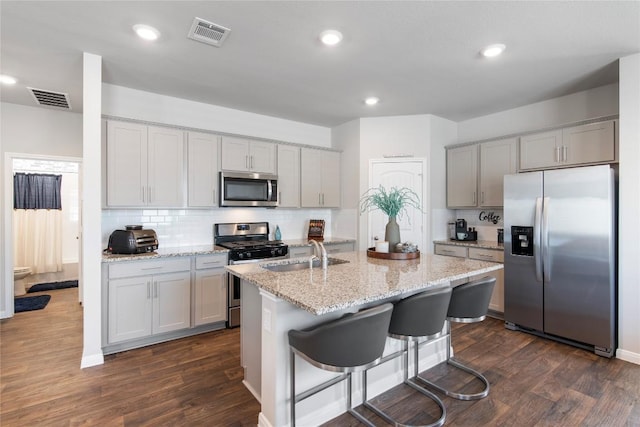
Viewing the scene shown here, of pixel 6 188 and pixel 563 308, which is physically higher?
pixel 6 188

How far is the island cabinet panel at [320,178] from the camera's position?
15.2 ft

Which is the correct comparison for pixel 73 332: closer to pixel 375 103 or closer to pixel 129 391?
pixel 129 391

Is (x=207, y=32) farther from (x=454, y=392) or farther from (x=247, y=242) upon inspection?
(x=454, y=392)

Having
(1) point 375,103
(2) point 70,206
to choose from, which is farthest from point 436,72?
(2) point 70,206

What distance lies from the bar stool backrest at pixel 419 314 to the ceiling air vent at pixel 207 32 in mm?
2325

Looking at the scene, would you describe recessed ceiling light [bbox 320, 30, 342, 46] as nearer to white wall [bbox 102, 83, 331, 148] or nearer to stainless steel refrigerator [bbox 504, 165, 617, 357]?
white wall [bbox 102, 83, 331, 148]

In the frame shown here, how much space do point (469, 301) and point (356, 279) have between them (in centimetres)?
90

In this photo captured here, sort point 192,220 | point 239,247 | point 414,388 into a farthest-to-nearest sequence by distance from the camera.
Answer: point 192,220 < point 239,247 < point 414,388

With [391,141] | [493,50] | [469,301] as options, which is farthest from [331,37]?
[391,141]

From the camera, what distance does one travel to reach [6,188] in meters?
3.88

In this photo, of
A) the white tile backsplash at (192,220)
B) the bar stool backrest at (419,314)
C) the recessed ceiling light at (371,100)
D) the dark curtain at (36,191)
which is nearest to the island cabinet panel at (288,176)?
the white tile backsplash at (192,220)

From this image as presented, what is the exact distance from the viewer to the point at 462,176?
14.8ft

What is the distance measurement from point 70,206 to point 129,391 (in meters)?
5.52

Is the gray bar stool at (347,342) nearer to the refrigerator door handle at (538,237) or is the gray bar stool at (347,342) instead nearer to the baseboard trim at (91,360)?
the baseboard trim at (91,360)
